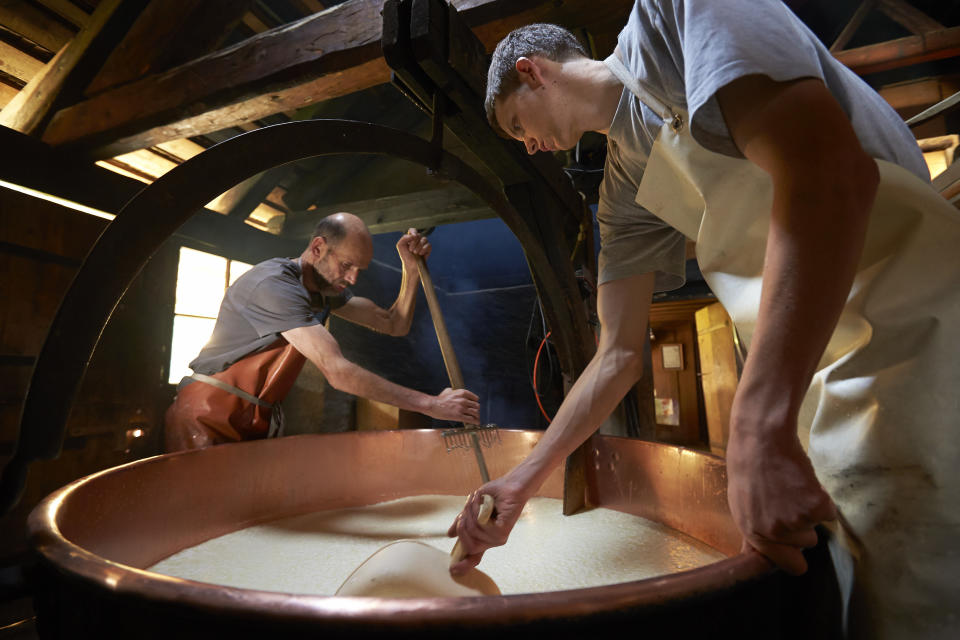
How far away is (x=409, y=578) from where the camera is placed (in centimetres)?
79

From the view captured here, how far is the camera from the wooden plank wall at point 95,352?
232cm

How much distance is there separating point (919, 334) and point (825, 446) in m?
0.18

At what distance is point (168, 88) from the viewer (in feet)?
7.38

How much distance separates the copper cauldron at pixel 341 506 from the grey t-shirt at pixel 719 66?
1.72ft

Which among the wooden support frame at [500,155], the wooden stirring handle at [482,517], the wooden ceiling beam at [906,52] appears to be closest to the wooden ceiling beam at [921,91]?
the wooden ceiling beam at [906,52]

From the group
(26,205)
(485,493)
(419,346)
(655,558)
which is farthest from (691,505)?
(419,346)

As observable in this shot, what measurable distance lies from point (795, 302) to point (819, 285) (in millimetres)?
28

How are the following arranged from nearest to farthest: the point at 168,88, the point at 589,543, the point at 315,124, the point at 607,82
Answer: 1. the point at 315,124
2. the point at 607,82
3. the point at 589,543
4. the point at 168,88

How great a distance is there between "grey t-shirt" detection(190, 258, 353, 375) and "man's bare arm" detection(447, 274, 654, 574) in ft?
4.18

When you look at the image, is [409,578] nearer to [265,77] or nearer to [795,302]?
[795,302]

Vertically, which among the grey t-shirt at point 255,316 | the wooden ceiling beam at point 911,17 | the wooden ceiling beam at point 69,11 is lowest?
the grey t-shirt at point 255,316

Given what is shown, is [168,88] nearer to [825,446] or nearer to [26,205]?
[26,205]

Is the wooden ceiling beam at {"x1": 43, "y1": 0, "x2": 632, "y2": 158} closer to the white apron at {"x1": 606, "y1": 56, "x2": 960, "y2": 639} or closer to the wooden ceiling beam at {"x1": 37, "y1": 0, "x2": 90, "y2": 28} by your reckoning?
the wooden ceiling beam at {"x1": 37, "y1": 0, "x2": 90, "y2": 28}

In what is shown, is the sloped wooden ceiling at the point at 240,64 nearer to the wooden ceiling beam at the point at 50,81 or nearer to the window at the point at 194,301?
the wooden ceiling beam at the point at 50,81
